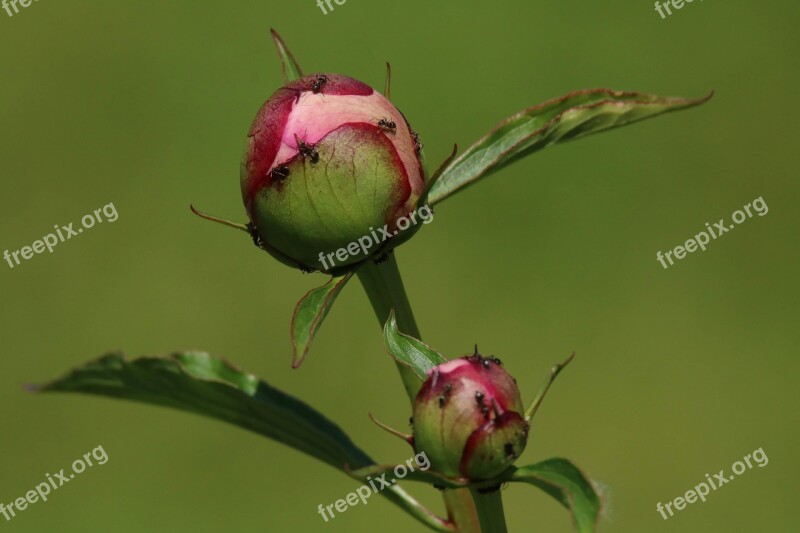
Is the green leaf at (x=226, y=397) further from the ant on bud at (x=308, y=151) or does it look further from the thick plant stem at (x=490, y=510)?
the ant on bud at (x=308, y=151)

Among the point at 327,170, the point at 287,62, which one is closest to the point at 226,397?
the point at 327,170

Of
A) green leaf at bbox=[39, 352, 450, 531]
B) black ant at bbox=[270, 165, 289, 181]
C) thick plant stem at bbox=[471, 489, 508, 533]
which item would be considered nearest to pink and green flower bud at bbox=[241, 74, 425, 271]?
black ant at bbox=[270, 165, 289, 181]

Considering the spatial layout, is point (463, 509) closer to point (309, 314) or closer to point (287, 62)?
point (309, 314)

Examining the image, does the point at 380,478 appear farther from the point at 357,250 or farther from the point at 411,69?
the point at 411,69

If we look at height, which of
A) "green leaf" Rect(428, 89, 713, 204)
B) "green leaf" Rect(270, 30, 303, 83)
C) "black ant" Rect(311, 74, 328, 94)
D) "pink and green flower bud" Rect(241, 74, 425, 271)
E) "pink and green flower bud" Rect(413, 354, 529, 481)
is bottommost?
"pink and green flower bud" Rect(413, 354, 529, 481)

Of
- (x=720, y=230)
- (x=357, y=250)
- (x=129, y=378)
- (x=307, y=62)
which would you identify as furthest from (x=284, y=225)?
(x=307, y=62)

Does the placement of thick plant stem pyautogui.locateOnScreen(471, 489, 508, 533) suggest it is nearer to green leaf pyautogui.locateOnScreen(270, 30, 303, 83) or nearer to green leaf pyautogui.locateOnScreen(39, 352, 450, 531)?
green leaf pyautogui.locateOnScreen(39, 352, 450, 531)
